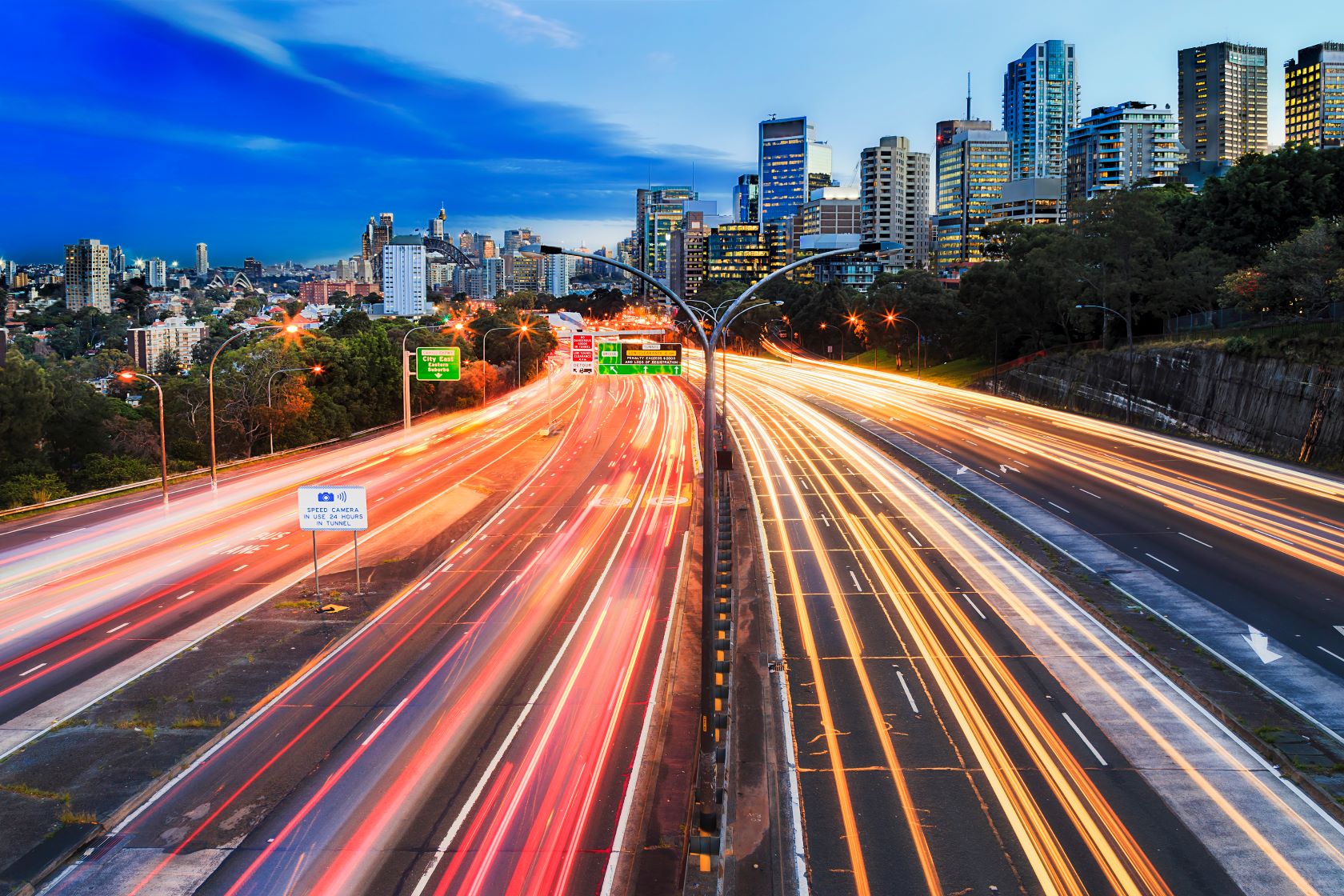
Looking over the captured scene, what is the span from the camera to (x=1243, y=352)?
2359 inches

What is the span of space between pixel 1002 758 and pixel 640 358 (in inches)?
1440

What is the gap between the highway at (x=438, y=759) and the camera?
50.2 ft

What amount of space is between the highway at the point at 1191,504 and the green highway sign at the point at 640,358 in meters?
17.3

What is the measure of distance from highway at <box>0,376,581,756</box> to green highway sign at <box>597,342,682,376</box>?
9274 millimetres

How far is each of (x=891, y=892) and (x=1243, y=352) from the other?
56112mm

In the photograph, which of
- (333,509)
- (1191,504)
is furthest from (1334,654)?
(333,509)

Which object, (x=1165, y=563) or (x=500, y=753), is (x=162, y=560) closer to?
(x=500, y=753)

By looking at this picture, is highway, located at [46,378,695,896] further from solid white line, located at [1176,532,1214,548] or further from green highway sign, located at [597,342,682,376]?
solid white line, located at [1176,532,1214,548]

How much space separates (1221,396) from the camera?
61594 mm

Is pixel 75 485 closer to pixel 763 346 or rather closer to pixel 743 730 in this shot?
pixel 743 730

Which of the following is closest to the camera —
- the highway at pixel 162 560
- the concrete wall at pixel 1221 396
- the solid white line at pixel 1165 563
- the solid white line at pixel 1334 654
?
the solid white line at pixel 1334 654

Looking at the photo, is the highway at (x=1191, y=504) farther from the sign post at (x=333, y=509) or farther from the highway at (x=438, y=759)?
the sign post at (x=333, y=509)

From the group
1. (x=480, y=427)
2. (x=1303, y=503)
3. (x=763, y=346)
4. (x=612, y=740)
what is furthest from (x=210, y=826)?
(x=763, y=346)

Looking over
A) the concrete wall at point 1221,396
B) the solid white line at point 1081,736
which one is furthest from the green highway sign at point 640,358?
the concrete wall at point 1221,396
